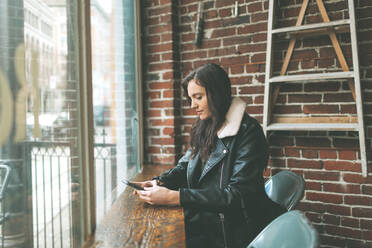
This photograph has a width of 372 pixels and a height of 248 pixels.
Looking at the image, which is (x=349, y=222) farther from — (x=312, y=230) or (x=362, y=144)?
(x=312, y=230)

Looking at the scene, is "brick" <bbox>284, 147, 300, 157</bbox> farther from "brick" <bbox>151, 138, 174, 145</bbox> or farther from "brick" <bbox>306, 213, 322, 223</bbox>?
"brick" <bbox>151, 138, 174, 145</bbox>

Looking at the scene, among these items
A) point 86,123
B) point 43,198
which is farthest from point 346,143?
point 43,198

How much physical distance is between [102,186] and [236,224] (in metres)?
0.93

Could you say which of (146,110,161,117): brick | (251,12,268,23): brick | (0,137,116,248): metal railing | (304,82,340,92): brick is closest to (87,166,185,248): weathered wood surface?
(0,137,116,248): metal railing

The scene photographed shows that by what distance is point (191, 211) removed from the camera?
160cm

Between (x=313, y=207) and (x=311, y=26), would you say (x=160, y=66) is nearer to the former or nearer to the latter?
(x=311, y=26)

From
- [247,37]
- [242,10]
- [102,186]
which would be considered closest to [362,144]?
[247,37]

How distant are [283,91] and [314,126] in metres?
0.37

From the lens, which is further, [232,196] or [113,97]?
[113,97]

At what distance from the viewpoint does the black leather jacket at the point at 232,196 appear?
1394mm

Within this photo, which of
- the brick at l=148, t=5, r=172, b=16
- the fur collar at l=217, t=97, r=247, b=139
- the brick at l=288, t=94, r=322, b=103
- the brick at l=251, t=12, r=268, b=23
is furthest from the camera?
the brick at l=148, t=5, r=172, b=16

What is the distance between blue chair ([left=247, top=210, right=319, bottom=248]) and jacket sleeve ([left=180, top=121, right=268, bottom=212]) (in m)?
0.24

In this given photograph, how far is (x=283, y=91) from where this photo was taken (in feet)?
7.56

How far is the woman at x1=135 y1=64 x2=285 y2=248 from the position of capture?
141 centimetres
